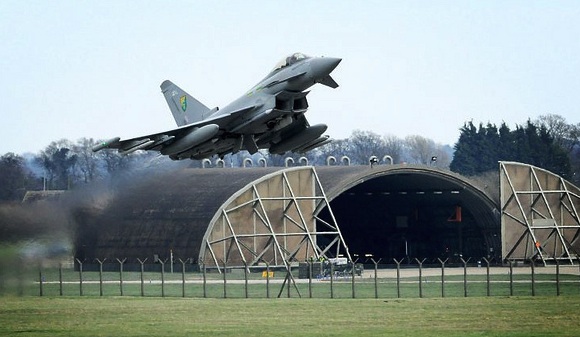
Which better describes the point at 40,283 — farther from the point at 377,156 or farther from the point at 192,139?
A: the point at 377,156

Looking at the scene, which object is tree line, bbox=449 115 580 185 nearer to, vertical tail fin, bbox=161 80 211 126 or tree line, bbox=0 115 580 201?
tree line, bbox=0 115 580 201

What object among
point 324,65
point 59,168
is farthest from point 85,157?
point 324,65

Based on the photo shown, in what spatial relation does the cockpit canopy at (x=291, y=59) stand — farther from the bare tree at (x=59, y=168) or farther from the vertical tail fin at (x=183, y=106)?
the bare tree at (x=59, y=168)

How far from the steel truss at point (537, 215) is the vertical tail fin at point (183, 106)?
3839 centimetres

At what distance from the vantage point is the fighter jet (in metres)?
45.3

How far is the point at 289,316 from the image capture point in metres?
44.8

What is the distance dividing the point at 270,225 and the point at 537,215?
21594 millimetres

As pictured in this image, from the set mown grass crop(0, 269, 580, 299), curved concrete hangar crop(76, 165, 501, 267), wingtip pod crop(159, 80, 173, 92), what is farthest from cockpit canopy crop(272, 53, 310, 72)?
curved concrete hangar crop(76, 165, 501, 267)

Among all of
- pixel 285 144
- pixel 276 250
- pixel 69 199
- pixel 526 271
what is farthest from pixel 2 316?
pixel 526 271

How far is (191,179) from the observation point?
3295 inches

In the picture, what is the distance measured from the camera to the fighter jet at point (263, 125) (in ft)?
149

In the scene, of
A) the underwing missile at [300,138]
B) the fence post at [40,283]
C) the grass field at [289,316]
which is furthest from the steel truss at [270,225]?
the underwing missile at [300,138]

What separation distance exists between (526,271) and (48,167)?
3379 centimetres

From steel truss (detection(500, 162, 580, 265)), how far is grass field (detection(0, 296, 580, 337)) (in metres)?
34.8
